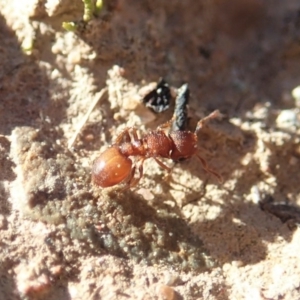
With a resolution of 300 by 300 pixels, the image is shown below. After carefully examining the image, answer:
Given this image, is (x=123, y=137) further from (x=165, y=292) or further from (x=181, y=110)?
(x=165, y=292)

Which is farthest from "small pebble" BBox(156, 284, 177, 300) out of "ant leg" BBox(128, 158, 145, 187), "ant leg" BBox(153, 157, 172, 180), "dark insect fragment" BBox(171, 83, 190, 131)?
"dark insect fragment" BBox(171, 83, 190, 131)

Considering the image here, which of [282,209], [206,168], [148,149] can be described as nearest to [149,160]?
[148,149]

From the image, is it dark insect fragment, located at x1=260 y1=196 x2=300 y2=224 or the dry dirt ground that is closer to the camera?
the dry dirt ground

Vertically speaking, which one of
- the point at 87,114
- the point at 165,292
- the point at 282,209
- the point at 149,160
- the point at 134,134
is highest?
the point at 87,114

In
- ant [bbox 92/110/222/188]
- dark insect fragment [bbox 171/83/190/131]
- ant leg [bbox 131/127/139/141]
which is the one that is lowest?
ant [bbox 92/110/222/188]

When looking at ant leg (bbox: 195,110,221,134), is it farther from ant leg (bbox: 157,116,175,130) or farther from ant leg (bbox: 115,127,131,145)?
ant leg (bbox: 115,127,131,145)

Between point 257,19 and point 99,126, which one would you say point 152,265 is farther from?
point 257,19

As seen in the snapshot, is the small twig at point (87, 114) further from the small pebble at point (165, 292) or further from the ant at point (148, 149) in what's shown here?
the small pebble at point (165, 292)
